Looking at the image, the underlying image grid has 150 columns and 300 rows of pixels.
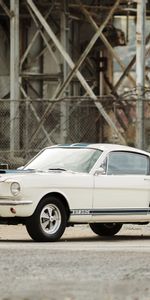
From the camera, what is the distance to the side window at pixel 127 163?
1775 centimetres

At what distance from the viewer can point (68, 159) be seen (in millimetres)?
17781

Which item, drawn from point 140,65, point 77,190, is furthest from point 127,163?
point 140,65

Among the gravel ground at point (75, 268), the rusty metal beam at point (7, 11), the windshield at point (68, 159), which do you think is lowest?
the gravel ground at point (75, 268)

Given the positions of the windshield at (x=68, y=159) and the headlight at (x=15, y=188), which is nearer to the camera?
the headlight at (x=15, y=188)

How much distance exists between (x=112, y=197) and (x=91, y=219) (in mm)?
563

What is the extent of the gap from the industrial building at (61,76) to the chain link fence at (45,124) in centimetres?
3

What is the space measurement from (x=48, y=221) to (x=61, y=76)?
17082mm

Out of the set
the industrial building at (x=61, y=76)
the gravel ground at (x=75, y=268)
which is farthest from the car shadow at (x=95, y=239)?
the industrial building at (x=61, y=76)

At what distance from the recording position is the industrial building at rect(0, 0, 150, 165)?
97.5ft

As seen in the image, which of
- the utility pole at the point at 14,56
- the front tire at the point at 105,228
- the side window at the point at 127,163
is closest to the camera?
the side window at the point at 127,163

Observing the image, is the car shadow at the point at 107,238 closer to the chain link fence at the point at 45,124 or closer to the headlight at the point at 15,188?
the headlight at the point at 15,188

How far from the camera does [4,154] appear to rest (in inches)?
1161

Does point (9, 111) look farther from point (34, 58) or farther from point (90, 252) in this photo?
point (90, 252)

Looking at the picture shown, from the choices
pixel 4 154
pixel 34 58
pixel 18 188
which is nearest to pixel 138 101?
pixel 4 154
